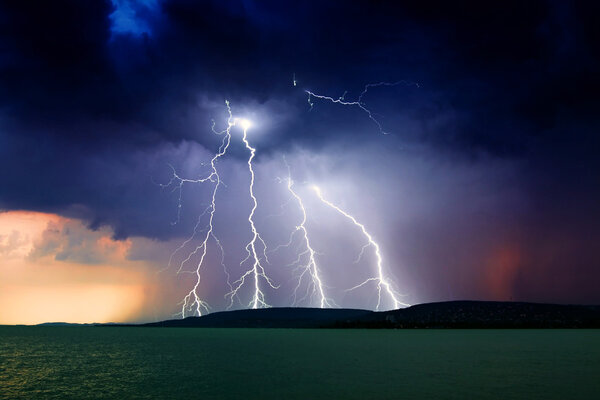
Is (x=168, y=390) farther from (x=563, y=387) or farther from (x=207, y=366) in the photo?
(x=563, y=387)

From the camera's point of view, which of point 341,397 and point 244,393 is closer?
point 341,397

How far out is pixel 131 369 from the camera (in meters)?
43.8

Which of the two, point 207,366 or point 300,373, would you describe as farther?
point 207,366

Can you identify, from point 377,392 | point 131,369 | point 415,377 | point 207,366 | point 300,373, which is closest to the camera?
point 377,392

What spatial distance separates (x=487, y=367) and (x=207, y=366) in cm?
2739

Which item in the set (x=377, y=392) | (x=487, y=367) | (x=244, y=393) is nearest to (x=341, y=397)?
(x=377, y=392)

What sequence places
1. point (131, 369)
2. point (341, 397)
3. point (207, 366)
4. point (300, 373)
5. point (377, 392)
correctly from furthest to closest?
1. point (207, 366)
2. point (131, 369)
3. point (300, 373)
4. point (377, 392)
5. point (341, 397)

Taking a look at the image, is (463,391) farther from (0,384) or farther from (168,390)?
(0,384)

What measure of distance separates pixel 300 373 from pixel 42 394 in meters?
19.8

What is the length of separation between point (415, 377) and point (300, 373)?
32.3ft

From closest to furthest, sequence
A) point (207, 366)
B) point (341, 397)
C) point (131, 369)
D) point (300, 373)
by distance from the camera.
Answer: point (341, 397), point (300, 373), point (131, 369), point (207, 366)

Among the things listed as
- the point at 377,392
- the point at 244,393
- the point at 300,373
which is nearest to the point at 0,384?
the point at 244,393

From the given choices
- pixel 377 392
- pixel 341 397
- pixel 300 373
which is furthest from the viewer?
pixel 300 373

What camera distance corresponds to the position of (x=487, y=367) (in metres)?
43.8
